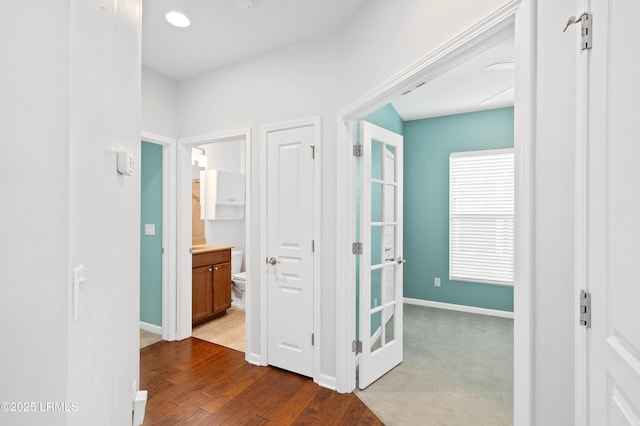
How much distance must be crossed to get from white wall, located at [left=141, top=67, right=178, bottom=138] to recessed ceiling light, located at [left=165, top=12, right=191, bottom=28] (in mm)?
928

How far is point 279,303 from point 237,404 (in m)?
0.78

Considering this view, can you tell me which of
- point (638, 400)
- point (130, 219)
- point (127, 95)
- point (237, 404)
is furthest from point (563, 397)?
point (237, 404)

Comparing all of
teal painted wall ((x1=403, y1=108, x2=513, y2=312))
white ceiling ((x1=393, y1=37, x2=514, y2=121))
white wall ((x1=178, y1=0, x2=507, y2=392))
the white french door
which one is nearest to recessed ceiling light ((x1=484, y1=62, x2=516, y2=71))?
white ceiling ((x1=393, y1=37, x2=514, y2=121))

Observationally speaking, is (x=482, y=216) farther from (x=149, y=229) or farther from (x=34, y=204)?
(x=34, y=204)

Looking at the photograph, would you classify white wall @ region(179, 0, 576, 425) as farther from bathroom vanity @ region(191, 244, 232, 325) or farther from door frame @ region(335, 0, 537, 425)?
bathroom vanity @ region(191, 244, 232, 325)

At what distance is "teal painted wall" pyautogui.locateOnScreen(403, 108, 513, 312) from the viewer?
4.01 meters

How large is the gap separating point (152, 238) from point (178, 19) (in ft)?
7.16

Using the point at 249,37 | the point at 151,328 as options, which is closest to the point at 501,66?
the point at 249,37

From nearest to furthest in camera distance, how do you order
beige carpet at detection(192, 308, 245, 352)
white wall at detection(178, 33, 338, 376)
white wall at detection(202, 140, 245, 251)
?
white wall at detection(178, 33, 338, 376), beige carpet at detection(192, 308, 245, 352), white wall at detection(202, 140, 245, 251)

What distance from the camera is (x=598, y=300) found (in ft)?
2.47

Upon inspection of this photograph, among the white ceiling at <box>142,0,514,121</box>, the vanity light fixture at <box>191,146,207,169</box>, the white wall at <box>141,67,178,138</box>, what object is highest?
the white ceiling at <box>142,0,514,121</box>

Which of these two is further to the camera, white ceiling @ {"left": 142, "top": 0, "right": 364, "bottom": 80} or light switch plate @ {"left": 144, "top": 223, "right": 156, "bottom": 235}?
light switch plate @ {"left": 144, "top": 223, "right": 156, "bottom": 235}

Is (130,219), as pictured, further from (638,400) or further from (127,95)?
(638,400)

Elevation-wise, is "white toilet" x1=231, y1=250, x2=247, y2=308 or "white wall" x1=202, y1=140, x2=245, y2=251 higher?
"white wall" x1=202, y1=140, x2=245, y2=251
